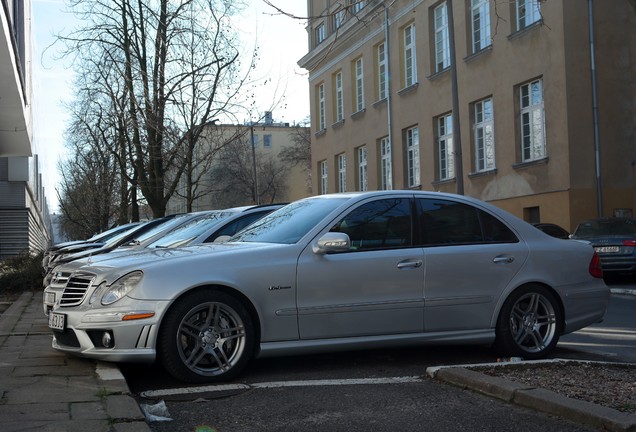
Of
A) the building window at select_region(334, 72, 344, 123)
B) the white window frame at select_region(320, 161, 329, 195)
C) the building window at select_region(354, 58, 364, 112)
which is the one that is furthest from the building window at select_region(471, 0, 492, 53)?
the white window frame at select_region(320, 161, 329, 195)

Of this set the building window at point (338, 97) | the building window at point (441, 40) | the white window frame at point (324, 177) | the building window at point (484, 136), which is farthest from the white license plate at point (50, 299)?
the white window frame at point (324, 177)

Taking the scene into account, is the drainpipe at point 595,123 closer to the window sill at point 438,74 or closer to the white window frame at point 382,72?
the window sill at point 438,74

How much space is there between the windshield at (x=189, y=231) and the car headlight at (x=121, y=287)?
2874 mm

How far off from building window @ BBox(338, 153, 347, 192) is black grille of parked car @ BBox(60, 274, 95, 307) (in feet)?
113

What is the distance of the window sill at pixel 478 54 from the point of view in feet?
87.6

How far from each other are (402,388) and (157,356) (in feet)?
6.19

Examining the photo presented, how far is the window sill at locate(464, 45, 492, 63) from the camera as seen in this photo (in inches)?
1051

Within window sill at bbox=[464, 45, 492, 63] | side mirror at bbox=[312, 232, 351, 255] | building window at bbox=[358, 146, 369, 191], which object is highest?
window sill at bbox=[464, 45, 492, 63]

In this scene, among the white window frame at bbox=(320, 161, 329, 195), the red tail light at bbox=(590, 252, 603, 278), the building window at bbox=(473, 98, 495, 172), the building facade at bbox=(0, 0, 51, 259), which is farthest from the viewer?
the white window frame at bbox=(320, 161, 329, 195)

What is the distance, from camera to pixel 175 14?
21078 mm

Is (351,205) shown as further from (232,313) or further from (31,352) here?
(31,352)

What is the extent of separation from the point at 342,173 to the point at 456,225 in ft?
113

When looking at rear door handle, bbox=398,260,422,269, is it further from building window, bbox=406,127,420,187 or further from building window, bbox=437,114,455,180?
building window, bbox=406,127,420,187

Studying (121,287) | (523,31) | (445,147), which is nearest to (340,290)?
(121,287)
